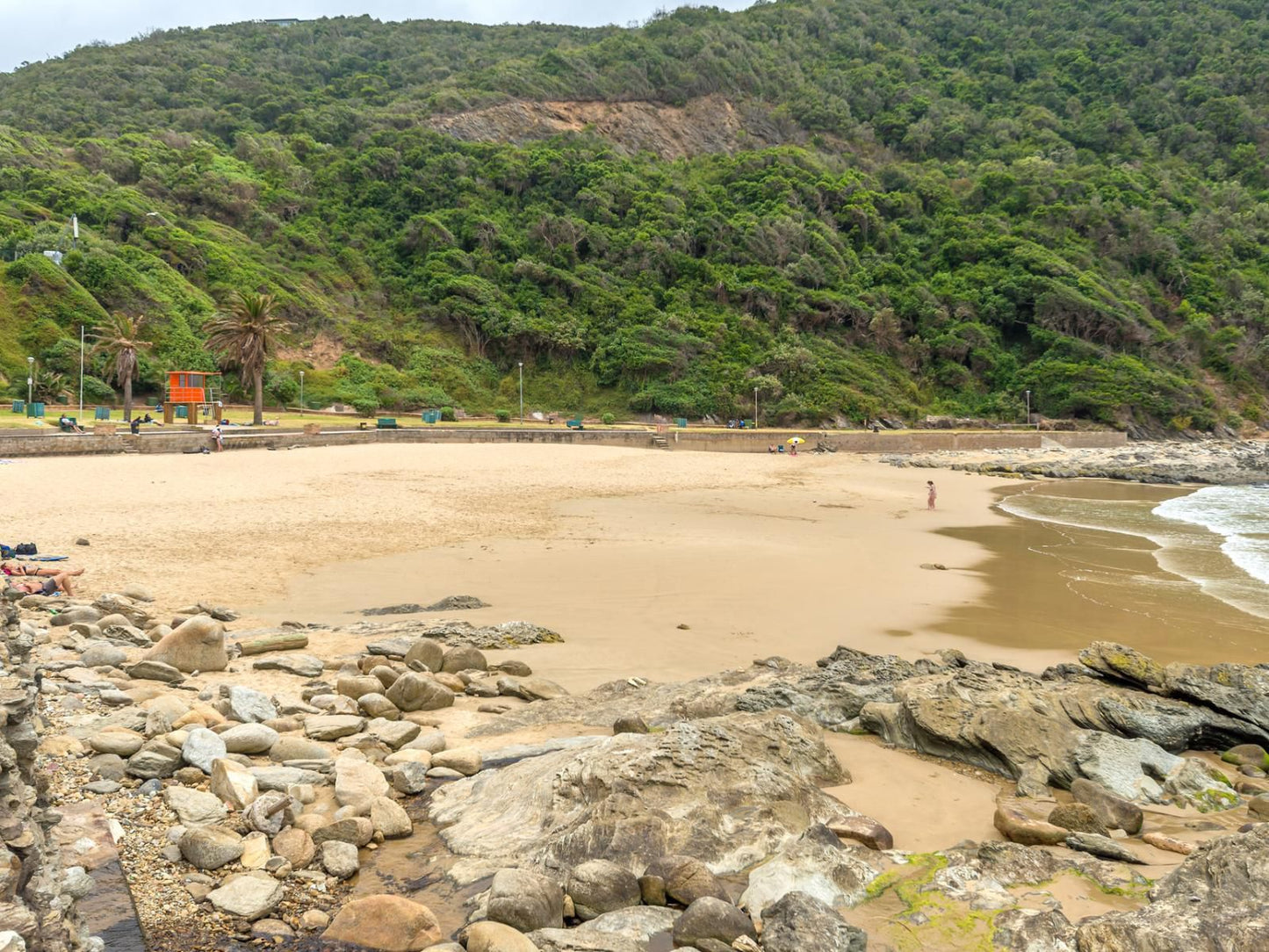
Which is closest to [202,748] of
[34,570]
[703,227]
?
[34,570]

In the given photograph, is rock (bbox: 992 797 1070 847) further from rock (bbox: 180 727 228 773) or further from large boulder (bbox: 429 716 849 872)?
rock (bbox: 180 727 228 773)

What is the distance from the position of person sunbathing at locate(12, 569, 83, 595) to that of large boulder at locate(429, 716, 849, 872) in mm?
6802

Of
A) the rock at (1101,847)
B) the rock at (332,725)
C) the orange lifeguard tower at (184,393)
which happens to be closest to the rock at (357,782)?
the rock at (332,725)

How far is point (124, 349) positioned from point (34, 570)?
34.0 metres

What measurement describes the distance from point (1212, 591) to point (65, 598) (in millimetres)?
15593

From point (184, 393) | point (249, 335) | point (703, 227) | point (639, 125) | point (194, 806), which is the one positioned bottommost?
point (194, 806)

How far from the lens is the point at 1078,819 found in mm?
4445

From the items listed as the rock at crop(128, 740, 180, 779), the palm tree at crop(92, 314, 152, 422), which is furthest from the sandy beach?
the palm tree at crop(92, 314, 152, 422)

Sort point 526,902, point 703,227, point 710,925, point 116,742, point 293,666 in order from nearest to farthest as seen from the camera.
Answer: point 710,925 → point 526,902 → point 116,742 → point 293,666 → point 703,227

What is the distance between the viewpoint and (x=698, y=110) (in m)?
101

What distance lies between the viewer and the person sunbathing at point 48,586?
877 centimetres

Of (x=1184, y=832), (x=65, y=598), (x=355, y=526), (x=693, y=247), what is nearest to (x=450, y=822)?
(x=1184, y=832)

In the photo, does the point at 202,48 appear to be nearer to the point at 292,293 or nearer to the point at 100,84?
the point at 100,84

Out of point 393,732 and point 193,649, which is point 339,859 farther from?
point 193,649
